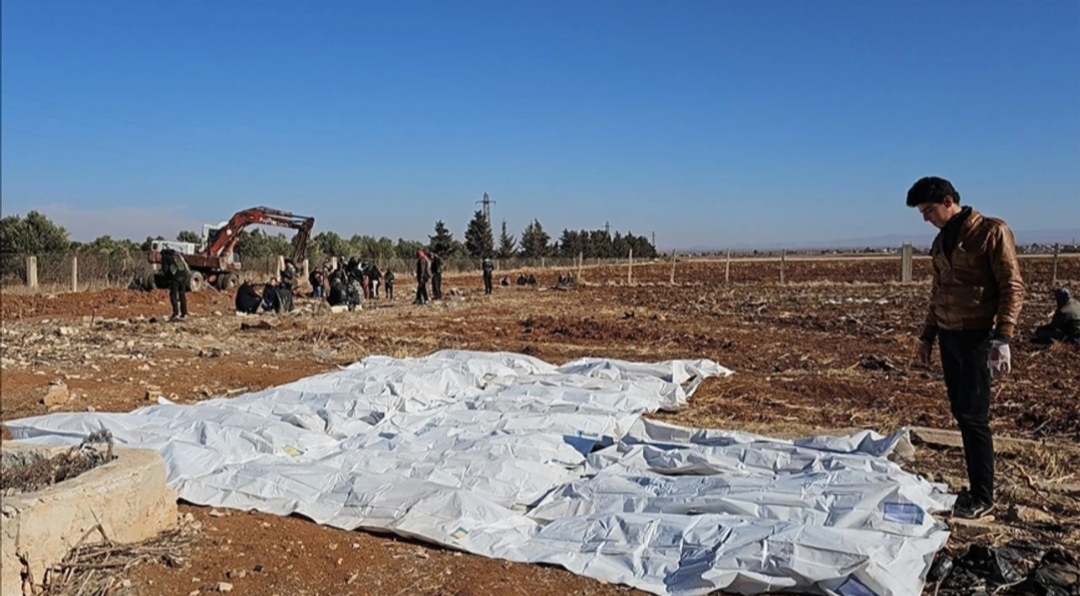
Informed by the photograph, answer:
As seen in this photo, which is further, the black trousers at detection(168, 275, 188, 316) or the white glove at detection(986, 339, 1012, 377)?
the black trousers at detection(168, 275, 188, 316)

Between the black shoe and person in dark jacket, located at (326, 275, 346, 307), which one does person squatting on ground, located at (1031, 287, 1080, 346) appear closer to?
the black shoe

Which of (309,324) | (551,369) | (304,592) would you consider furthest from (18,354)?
(304,592)

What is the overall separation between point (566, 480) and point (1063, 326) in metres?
8.99

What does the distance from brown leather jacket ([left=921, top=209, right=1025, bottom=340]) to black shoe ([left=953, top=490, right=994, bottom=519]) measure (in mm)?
945

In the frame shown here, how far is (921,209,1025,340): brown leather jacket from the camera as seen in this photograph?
150 inches

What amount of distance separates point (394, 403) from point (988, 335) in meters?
4.79

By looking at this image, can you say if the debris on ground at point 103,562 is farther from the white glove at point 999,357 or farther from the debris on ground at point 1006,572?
the white glove at point 999,357

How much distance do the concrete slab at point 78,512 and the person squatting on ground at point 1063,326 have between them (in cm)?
1105

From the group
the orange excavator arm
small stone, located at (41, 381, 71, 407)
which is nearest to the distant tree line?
the orange excavator arm

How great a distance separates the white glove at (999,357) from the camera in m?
3.75

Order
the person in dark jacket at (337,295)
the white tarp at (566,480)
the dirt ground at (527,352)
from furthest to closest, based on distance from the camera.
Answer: the person in dark jacket at (337,295) → the dirt ground at (527,352) → the white tarp at (566,480)

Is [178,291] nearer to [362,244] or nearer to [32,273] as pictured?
[32,273]

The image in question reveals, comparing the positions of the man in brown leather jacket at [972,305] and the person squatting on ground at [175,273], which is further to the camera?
the person squatting on ground at [175,273]

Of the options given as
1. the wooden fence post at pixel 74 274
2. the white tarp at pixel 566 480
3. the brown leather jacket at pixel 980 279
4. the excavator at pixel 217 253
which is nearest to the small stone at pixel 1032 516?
the white tarp at pixel 566 480
